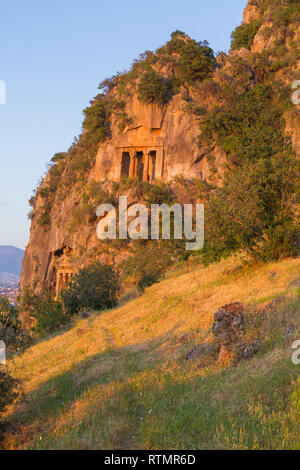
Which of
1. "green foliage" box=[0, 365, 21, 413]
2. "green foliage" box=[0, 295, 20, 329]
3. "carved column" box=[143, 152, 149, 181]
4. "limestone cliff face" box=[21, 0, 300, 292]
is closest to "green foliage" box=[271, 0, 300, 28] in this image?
"limestone cliff face" box=[21, 0, 300, 292]

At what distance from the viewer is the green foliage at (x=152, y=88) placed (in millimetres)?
52875

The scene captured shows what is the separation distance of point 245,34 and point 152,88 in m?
24.3

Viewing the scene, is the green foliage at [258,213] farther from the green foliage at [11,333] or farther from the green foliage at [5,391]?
the green foliage at [5,391]

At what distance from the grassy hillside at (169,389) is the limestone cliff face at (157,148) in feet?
109

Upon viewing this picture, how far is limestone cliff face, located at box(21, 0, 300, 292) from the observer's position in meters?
50.9

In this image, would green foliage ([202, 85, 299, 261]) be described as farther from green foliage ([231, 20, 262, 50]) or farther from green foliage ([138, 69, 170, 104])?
green foliage ([231, 20, 262, 50])

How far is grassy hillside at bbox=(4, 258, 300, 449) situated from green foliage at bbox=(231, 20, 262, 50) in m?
58.4

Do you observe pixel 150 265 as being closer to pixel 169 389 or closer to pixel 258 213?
pixel 258 213

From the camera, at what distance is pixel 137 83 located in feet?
183

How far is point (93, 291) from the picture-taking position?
3183cm

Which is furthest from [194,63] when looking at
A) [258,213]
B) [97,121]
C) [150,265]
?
[258,213]

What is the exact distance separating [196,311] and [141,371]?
5.91 m
